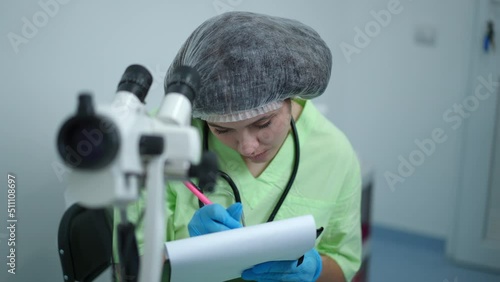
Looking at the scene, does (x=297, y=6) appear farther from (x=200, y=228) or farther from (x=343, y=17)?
(x=200, y=228)

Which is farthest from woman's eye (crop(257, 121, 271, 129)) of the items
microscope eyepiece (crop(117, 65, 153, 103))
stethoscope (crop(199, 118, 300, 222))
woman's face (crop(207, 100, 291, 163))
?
microscope eyepiece (crop(117, 65, 153, 103))

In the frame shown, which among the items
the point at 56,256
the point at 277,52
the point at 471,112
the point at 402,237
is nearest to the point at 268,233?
the point at 277,52

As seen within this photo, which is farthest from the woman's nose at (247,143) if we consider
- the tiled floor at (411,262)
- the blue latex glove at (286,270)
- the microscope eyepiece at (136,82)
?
the tiled floor at (411,262)

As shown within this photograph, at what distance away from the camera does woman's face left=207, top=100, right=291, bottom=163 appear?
51.1 inches

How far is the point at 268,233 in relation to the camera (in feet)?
3.83

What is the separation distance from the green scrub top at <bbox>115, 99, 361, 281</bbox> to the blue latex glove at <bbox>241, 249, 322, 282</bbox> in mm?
125

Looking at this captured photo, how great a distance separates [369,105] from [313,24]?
75cm

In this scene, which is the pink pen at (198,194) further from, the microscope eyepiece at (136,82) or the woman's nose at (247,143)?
the microscope eyepiece at (136,82)

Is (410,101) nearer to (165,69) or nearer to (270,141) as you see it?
(165,69)

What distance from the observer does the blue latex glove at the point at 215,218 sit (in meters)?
1.23

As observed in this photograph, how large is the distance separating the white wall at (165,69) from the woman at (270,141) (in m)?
0.37

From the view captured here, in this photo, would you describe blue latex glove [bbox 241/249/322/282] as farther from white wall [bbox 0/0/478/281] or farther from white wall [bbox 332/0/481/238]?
white wall [bbox 332/0/481/238]

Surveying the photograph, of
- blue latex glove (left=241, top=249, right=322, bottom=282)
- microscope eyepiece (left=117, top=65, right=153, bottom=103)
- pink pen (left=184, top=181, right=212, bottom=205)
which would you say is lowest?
blue latex glove (left=241, top=249, right=322, bottom=282)

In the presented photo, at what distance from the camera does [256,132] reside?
51.9 inches
